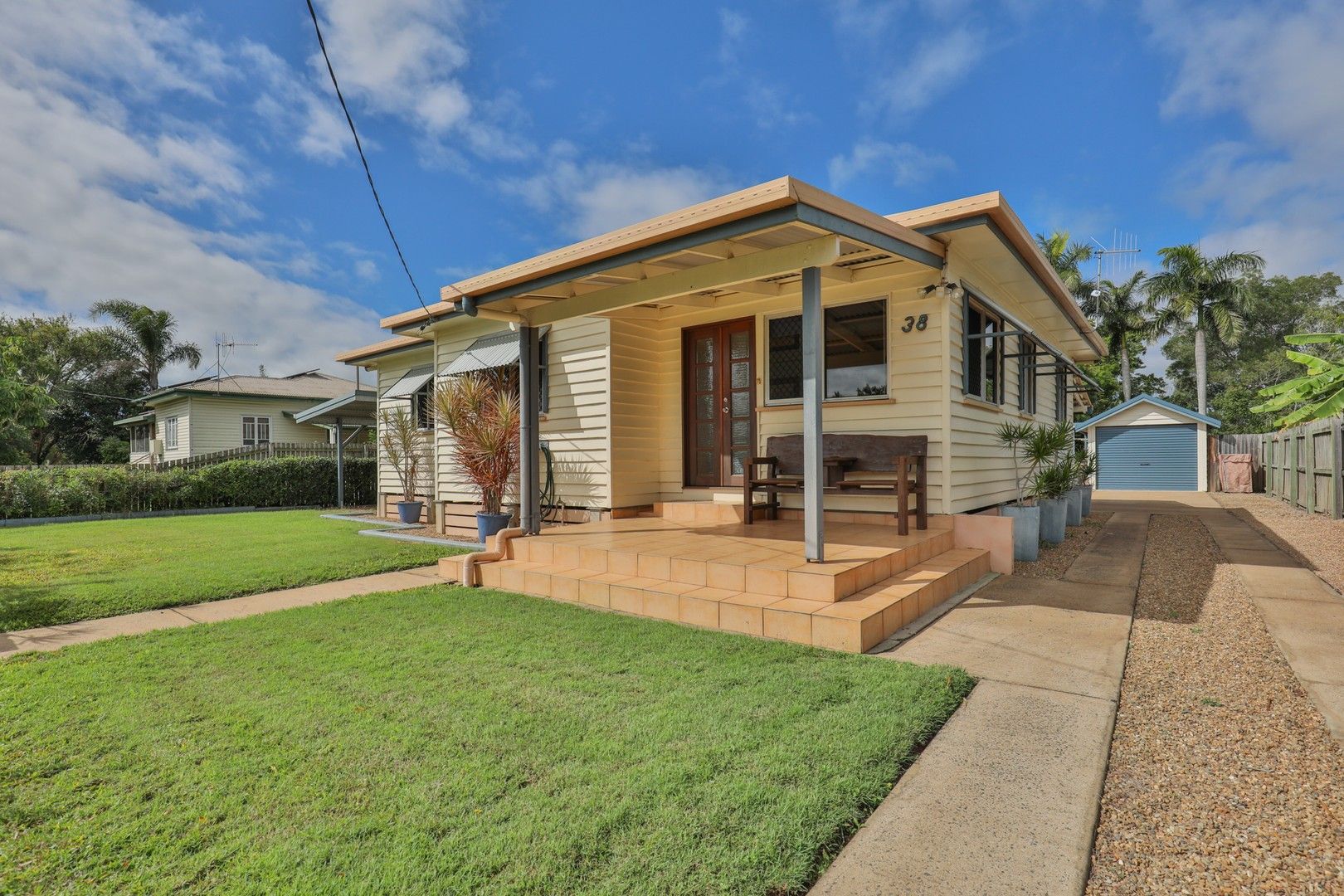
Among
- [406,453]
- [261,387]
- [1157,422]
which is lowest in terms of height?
[406,453]

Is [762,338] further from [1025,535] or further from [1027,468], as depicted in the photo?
[1027,468]

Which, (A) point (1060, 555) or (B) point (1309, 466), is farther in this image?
(B) point (1309, 466)

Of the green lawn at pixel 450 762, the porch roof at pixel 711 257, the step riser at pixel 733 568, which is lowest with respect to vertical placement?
the green lawn at pixel 450 762

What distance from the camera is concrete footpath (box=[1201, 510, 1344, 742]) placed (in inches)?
117

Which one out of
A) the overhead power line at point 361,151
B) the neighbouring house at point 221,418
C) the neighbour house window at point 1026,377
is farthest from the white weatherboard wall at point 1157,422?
the neighbouring house at point 221,418

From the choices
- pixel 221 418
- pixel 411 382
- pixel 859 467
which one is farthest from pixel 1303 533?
pixel 221 418

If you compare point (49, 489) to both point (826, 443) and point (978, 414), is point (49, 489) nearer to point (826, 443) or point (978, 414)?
point (826, 443)

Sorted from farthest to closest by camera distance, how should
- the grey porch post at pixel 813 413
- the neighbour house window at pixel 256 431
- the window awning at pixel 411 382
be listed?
the neighbour house window at pixel 256 431 < the window awning at pixel 411 382 < the grey porch post at pixel 813 413

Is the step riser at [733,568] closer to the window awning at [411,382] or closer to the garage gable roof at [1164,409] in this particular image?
the window awning at [411,382]

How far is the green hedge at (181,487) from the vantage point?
465 inches

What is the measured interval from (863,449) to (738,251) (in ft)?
7.42

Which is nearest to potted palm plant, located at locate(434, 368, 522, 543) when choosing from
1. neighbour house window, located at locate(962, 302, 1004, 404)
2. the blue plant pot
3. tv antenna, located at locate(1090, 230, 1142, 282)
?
the blue plant pot

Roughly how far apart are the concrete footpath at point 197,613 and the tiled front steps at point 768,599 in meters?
1.04

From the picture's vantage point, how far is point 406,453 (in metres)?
11.0
